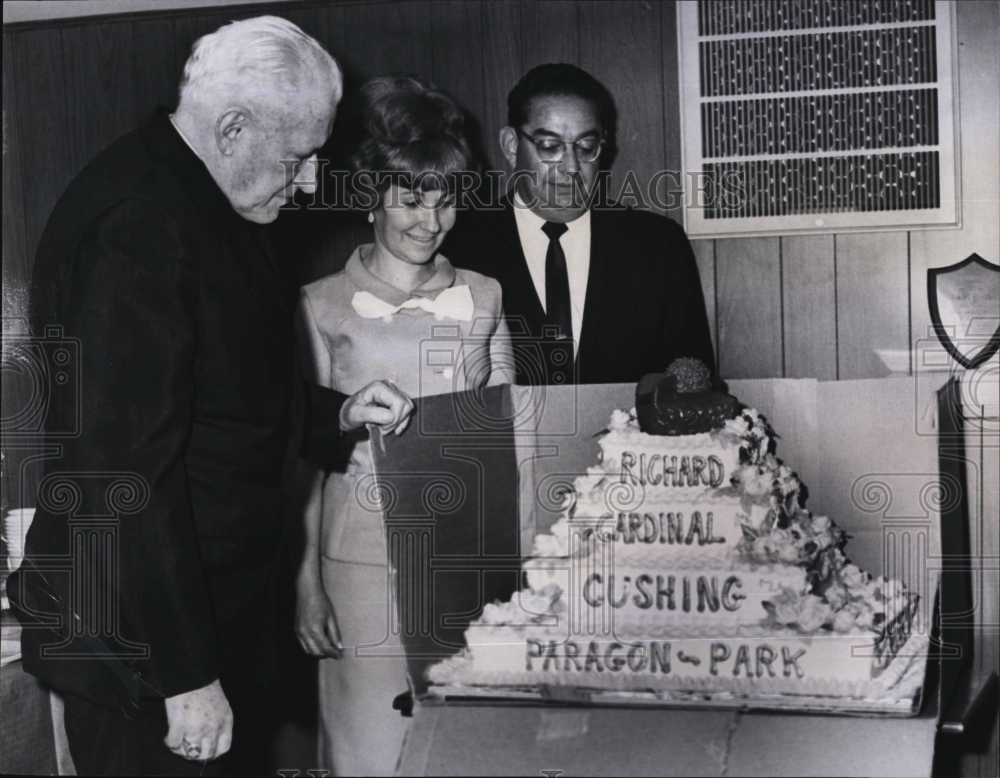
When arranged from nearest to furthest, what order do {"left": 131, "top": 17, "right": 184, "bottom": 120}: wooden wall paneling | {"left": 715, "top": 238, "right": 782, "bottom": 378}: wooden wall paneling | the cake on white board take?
the cake on white board
{"left": 715, "top": 238, "right": 782, "bottom": 378}: wooden wall paneling
{"left": 131, "top": 17, "right": 184, "bottom": 120}: wooden wall paneling

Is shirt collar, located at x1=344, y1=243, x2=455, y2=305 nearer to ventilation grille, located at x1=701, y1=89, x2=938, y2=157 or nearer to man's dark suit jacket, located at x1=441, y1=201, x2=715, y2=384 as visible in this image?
man's dark suit jacket, located at x1=441, y1=201, x2=715, y2=384

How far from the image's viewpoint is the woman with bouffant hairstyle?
6.29 feet

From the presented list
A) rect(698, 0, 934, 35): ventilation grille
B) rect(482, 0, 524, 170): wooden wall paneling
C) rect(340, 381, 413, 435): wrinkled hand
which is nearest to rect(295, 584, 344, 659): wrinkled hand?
rect(340, 381, 413, 435): wrinkled hand

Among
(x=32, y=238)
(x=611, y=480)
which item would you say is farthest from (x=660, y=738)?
(x=32, y=238)

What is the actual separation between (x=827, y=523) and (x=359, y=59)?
1103 mm

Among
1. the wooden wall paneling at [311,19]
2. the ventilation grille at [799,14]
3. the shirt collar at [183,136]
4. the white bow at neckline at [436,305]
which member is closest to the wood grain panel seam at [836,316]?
the ventilation grille at [799,14]

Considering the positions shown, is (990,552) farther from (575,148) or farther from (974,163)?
(575,148)

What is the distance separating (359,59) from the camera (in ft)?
6.44

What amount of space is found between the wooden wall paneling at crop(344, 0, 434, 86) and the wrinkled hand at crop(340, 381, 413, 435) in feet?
1.76

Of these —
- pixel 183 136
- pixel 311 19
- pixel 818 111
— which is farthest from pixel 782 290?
pixel 183 136

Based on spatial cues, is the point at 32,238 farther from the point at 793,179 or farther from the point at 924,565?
the point at 924,565

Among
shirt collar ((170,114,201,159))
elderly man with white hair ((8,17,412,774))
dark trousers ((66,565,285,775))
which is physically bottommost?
dark trousers ((66,565,285,775))

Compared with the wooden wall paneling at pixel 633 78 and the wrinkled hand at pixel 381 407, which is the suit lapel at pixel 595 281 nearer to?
the wooden wall paneling at pixel 633 78

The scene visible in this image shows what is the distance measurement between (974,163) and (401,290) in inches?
37.8
